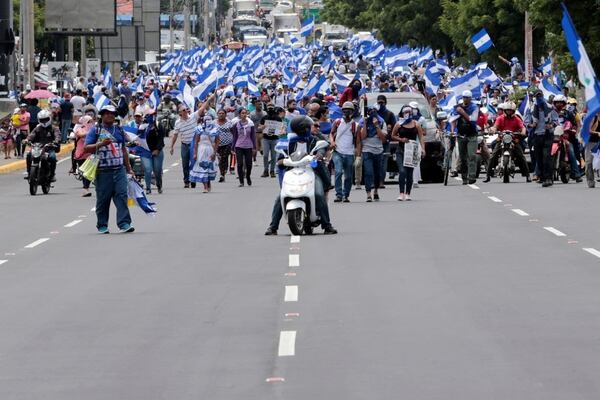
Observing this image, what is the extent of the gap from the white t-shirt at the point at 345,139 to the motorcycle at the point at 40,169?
700 cm

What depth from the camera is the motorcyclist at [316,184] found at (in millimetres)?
22891

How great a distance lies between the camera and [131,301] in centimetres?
1539

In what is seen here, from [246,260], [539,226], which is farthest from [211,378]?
[539,226]

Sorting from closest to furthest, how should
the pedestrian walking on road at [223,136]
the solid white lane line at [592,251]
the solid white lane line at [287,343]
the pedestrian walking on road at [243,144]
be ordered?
the solid white lane line at [287,343] → the solid white lane line at [592,251] → the pedestrian walking on road at [243,144] → the pedestrian walking on road at [223,136]

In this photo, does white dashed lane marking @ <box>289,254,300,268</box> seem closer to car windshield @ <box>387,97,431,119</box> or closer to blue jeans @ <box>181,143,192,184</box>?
blue jeans @ <box>181,143,192,184</box>

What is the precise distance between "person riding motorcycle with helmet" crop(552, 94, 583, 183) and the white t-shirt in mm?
6217

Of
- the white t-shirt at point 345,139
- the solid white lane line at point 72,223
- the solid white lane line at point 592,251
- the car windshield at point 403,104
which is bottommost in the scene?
the solid white lane line at point 72,223

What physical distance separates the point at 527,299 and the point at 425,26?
80578 millimetres

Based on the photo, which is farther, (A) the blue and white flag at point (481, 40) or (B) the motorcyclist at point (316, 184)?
(A) the blue and white flag at point (481, 40)

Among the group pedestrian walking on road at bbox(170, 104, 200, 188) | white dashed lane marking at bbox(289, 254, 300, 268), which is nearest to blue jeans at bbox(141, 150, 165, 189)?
pedestrian walking on road at bbox(170, 104, 200, 188)

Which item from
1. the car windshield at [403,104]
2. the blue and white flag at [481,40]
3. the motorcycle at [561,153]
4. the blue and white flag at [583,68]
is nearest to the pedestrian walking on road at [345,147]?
the motorcycle at [561,153]

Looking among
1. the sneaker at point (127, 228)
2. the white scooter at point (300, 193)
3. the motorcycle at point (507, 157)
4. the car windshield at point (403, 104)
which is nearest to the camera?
the white scooter at point (300, 193)

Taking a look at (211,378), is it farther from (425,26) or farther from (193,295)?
(425,26)

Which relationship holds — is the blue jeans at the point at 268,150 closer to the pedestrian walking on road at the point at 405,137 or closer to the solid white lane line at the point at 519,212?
the pedestrian walking on road at the point at 405,137
